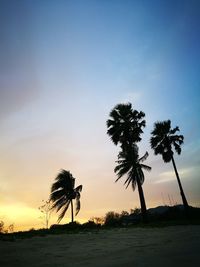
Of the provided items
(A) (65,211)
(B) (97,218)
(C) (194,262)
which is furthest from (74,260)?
(B) (97,218)

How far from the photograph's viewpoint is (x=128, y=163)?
94.1 ft

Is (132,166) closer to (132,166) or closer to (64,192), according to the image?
(132,166)

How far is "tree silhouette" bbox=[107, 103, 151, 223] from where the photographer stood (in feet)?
92.5

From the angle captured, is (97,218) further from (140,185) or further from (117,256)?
(117,256)

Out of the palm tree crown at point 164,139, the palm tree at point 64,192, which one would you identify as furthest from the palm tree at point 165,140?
the palm tree at point 64,192

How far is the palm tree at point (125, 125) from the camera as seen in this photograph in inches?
1139

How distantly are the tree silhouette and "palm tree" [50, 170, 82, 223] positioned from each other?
760 centimetres

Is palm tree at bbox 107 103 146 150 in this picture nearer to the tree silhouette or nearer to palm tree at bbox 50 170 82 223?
the tree silhouette

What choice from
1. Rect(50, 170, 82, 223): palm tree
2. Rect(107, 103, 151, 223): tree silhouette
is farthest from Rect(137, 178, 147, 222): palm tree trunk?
Rect(50, 170, 82, 223): palm tree

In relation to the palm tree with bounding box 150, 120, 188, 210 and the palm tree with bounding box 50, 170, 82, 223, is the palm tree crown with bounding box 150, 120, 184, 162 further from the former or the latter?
the palm tree with bounding box 50, 170, 82, 223

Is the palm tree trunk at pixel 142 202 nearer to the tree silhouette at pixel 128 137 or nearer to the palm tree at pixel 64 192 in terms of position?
the tree silhouette at pixel 128 137

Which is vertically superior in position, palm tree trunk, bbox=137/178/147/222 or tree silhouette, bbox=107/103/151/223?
tree silhouette, bbox=107/103/151/223

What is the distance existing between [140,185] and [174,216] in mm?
5327

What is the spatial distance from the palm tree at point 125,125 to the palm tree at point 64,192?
9.53 metres
